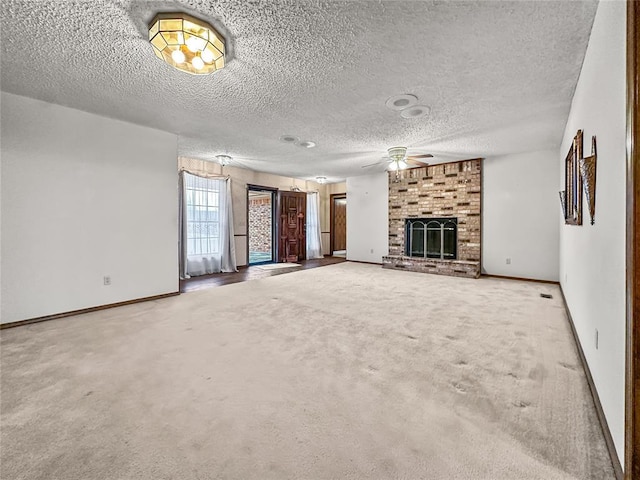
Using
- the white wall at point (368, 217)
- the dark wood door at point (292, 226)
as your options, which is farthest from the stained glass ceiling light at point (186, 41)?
the white wall at point (368, 217)

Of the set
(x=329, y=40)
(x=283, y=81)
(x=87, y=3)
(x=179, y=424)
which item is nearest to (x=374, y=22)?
(x=329, y=40)

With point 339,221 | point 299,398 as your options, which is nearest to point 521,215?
point 339,221

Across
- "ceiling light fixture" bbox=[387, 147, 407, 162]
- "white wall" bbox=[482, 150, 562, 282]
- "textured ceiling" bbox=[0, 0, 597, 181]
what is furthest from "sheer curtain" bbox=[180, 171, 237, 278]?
"white wall" bbox=[482, 150, 562, 282]

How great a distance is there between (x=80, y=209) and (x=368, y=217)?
5965mm

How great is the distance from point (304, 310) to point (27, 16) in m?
3.27

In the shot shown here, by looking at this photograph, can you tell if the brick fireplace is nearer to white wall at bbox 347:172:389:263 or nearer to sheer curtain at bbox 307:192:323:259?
white wall at bbox 347:172:389:263

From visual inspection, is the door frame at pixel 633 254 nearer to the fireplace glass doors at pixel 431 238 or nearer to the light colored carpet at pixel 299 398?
the light colored carpet at pixel 299 398

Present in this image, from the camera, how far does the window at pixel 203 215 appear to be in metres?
5.91

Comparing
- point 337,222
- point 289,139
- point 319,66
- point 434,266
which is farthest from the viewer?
point 337,222

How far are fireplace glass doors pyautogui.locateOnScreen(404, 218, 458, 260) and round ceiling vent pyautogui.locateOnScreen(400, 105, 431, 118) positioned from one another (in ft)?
10.9

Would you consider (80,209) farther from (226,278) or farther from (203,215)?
(203,215)

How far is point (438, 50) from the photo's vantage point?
2.20m

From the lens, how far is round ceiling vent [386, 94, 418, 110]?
2.99m

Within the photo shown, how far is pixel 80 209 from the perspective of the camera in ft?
11.1
